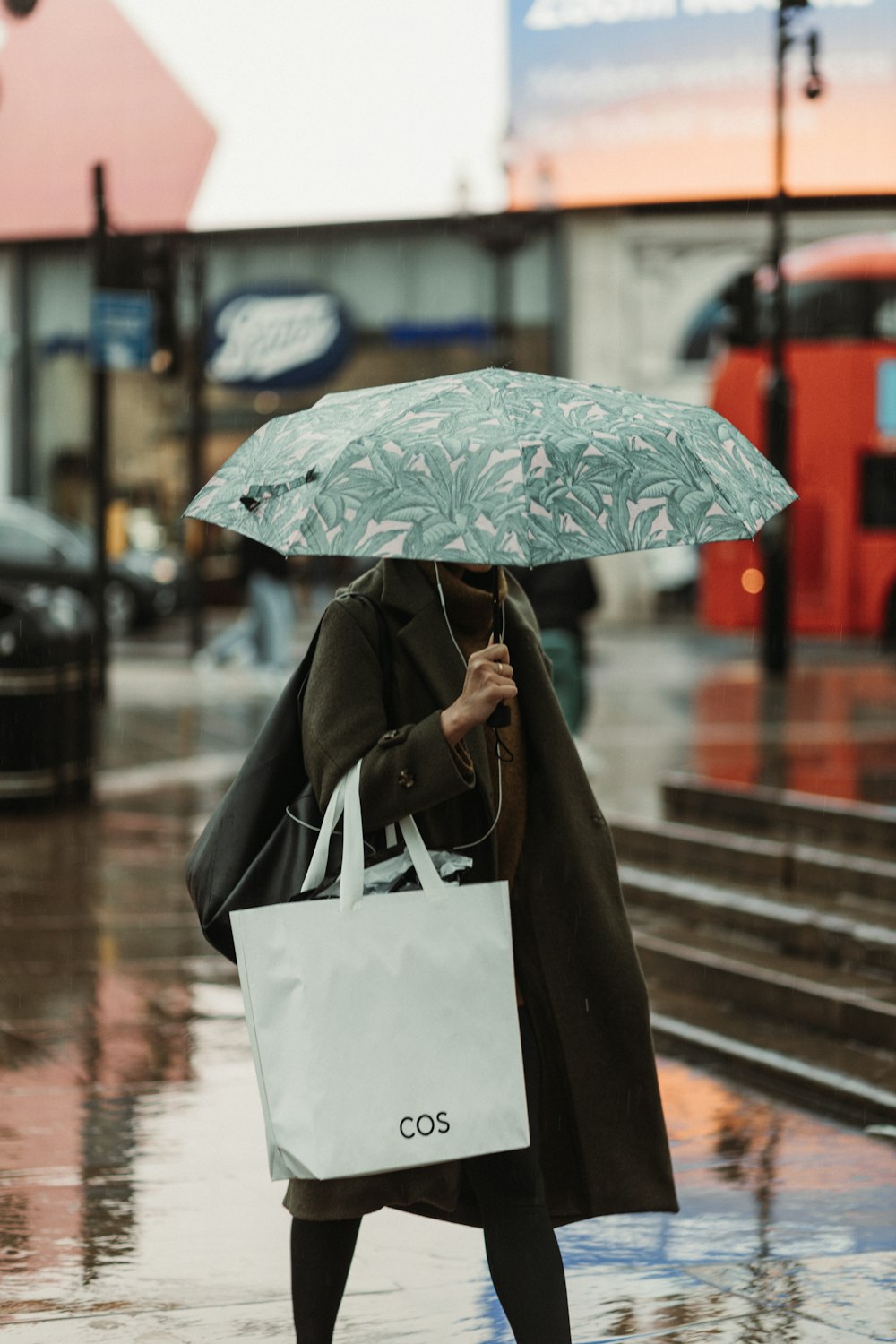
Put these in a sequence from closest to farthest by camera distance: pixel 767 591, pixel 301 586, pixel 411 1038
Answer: pixel 411 1038
pixel 767 591
pixel 301 586

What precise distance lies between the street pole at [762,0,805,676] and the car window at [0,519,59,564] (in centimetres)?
845

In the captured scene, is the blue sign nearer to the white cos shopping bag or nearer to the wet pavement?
the wet pavement

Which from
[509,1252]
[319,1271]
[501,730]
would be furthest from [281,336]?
[509,1252]

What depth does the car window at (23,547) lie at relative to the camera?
22.7m

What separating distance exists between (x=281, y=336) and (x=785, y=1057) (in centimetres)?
2851

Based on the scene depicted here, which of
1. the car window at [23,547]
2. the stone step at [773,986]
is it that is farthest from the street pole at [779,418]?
the stone step at [773,986]

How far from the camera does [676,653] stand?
74.8 feet

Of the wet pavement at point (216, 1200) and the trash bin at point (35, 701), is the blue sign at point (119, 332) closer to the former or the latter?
the trash bin at point (35, 701)

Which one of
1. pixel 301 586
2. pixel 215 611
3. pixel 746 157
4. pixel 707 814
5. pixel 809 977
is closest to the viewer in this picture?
pixel 809 977

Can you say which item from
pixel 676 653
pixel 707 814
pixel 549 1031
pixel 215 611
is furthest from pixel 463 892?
pixel 215 611

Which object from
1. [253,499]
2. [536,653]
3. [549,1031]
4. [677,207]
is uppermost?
[677,207]

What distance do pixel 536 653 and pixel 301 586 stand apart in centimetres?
3450

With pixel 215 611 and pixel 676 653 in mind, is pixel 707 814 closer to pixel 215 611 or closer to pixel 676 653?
pixel 676 653

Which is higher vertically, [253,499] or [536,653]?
[253,499]
